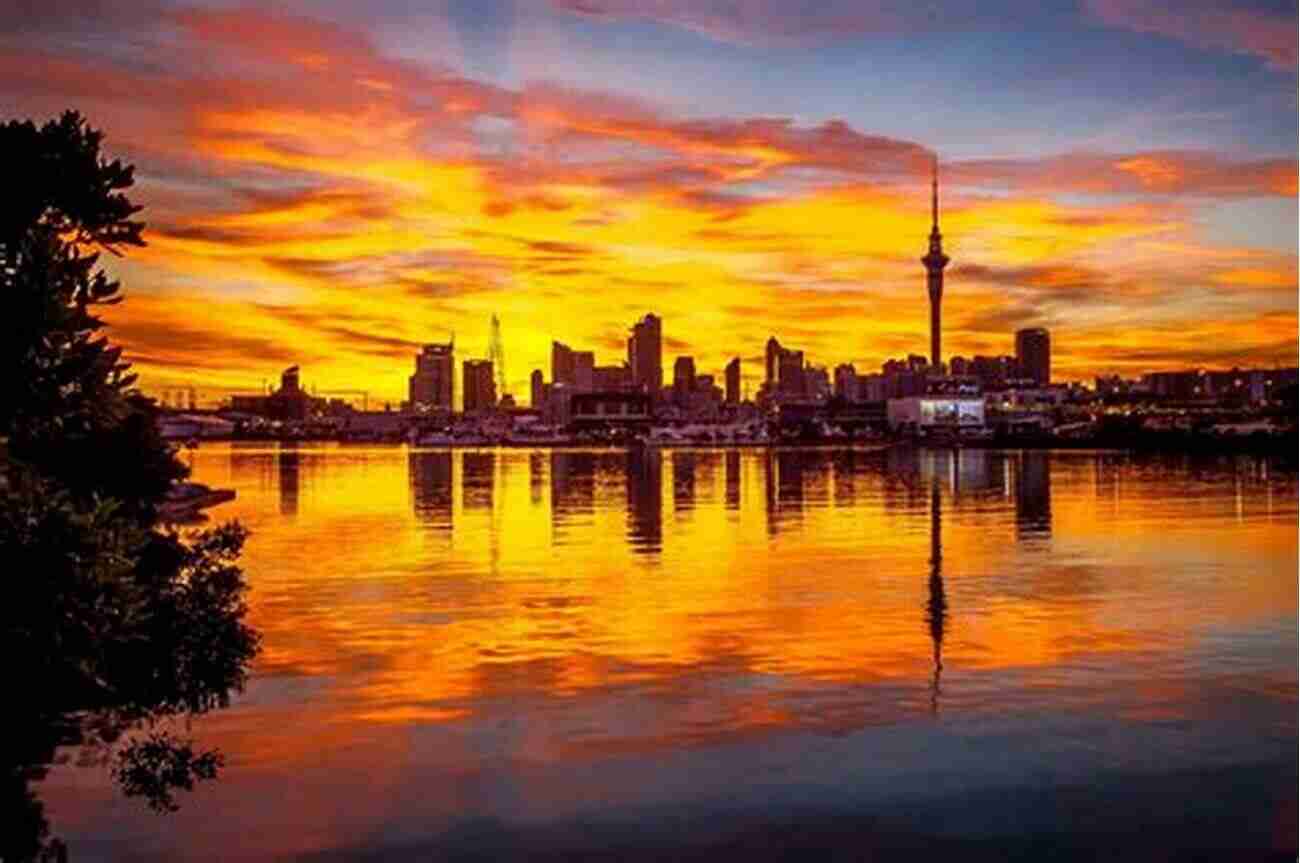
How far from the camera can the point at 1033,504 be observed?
118 ft

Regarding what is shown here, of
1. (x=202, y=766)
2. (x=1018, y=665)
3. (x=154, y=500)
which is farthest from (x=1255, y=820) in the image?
(x=154, y=500)

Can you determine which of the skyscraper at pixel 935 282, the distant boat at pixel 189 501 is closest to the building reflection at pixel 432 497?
the distant boat at pixel 189 501

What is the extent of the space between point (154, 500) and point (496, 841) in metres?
7.86

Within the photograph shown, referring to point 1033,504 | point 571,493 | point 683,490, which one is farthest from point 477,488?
point 1033,504

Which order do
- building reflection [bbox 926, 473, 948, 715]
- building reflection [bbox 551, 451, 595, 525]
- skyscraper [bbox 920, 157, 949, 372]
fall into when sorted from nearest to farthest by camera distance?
1. building reflection [bbox 926, 473, 948, 715]
2. building reflection [bbox 551, 451, 595, 525]
3. skyscraper [bbox 920, 157, 949, 372]

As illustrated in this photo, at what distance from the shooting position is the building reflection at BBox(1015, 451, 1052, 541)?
27094 mm

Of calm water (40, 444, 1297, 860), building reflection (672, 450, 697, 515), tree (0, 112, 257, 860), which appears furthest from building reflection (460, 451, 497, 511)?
tree (0, 112, 257, 860)

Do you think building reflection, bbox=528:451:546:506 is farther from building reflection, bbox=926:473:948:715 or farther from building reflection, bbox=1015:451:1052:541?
building reflection, bbox=926:473:948:715

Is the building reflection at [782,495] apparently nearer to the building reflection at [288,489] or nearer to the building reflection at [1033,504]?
the building reflection at [1033,504]

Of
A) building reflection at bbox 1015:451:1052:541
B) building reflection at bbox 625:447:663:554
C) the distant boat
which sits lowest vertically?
building reflection at bbox 1015:451:1052:541

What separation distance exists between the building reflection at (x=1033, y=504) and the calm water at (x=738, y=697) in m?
2.17

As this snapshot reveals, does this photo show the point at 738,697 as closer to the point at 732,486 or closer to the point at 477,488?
the point at 732,486

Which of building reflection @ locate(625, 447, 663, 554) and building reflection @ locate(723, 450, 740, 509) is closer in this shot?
building reflection @ locate(625, 447, 663, 554)

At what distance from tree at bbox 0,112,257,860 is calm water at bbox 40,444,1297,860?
395 millimetres
